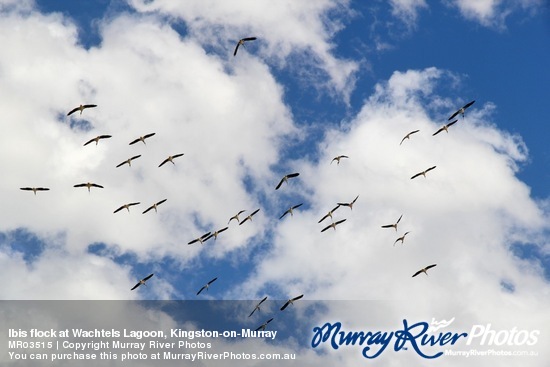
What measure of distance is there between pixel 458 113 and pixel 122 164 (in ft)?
252

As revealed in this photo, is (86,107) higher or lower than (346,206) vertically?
higher

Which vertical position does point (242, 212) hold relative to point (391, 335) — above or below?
above

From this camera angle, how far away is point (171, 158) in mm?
190250

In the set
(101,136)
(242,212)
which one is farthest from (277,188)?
(101,136)

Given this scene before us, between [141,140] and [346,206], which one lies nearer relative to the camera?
[141,140]

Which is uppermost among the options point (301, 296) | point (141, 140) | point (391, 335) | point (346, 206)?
point (141, 140)

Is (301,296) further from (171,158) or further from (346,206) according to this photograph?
(171,158)

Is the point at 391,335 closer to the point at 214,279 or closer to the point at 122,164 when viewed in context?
the point at 214,279

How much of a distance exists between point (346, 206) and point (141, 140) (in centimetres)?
5201

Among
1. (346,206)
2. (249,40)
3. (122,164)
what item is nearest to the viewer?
(249,40)

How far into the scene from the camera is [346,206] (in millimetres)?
193625

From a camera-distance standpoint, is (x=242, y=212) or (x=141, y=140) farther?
(x=242, y=212)

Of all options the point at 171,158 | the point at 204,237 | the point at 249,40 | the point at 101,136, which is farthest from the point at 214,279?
the point at 249,40

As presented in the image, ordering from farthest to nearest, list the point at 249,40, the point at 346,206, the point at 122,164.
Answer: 1. the point at 346,206
2. the point at 122,164
3. the point at 249,40
